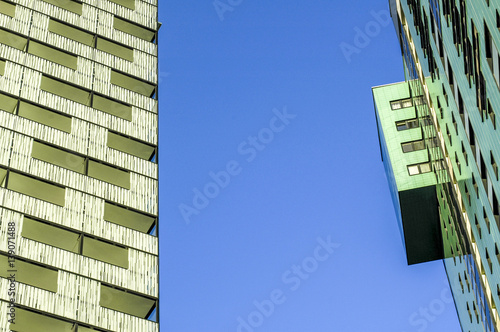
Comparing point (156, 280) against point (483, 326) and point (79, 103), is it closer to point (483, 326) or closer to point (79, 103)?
point (79, 103)

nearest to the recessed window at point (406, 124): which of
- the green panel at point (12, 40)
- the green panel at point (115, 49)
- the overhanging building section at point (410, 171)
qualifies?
the overhanging building section at point (410, 171)

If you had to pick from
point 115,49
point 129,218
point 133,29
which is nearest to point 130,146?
point 129,218

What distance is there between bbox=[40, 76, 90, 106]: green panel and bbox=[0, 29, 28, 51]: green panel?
290cm

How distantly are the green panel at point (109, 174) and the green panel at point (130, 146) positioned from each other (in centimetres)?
225

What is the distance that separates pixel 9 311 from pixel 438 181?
135ft

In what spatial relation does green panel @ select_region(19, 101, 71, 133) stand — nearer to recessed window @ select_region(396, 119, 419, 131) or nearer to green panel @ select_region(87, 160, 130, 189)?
green panel @ select_region(87, 160, 130, 189)

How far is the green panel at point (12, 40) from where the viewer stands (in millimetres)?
54078

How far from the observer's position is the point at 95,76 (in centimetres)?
5650

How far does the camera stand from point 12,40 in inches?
2142

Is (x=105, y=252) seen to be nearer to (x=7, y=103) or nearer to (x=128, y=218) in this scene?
(x=128, y=218)

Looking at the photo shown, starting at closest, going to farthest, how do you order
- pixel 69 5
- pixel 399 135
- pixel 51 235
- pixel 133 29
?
pixel 51 235, pixel 69 5, pixel 133 29, pixel 399 135

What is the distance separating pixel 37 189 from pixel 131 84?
12.9 metres

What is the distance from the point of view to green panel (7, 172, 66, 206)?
1889 inches

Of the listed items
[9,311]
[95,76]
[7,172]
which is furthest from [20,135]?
[9,311]
